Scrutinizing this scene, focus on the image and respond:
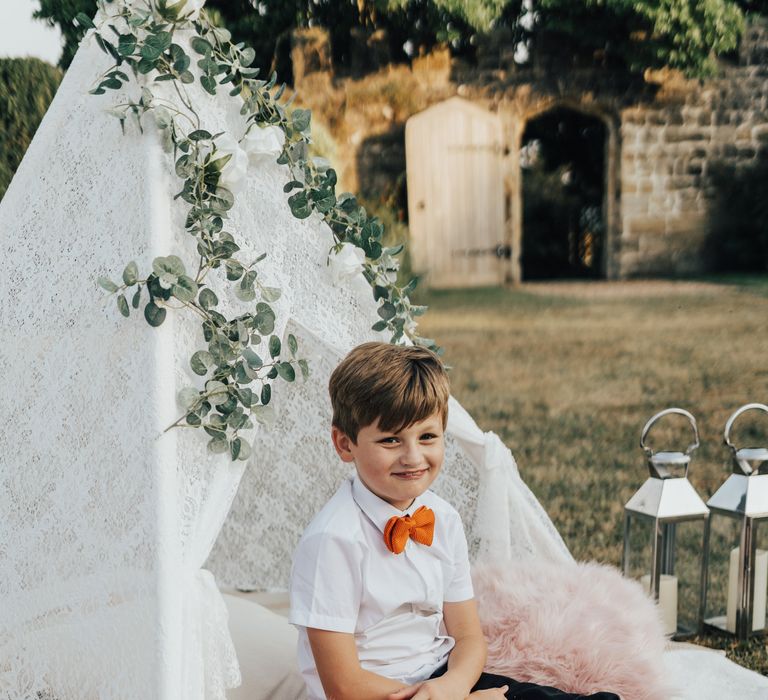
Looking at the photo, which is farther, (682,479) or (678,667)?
(682,479)

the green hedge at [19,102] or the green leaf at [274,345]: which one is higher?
the green hedge at [19,102]

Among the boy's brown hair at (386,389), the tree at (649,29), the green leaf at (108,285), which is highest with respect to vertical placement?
the tree at (649,29)

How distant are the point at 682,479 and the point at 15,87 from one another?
318 cm

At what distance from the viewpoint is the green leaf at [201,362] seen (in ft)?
5.36

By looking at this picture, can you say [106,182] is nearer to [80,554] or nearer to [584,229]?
[80,554]

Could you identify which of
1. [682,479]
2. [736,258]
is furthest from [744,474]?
[736,258]

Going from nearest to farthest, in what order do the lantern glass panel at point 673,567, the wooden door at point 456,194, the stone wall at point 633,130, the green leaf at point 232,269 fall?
the green leaf at point 232,269
the lantern glass panel at point 673,567
the wooden door at point 456,194
the stone wall at point 633,130

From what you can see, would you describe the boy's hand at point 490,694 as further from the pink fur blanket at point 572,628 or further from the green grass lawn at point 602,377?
the green grass lawn at point 602,377

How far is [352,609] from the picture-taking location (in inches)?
65.4

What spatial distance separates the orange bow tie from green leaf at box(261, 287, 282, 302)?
49 centimetres

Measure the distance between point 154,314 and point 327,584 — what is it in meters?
0.57

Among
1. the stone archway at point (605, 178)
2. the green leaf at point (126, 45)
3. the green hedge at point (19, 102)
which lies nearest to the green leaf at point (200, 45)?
the green leaf at point (126, 45)

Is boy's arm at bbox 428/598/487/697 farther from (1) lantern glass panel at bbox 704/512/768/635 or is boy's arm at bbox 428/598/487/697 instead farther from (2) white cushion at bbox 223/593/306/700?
(1) lantern glass panel at bbox 704/512/768/635

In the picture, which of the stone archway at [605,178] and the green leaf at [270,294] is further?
the stone archway at [605,178]
